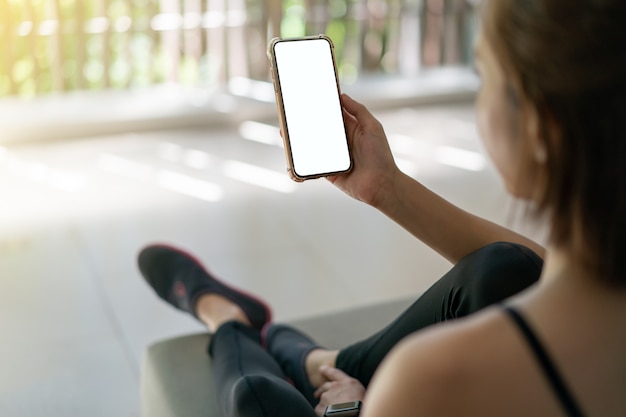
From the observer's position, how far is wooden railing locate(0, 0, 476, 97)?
Result: 3.42 meters

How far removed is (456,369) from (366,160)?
601 millimetres

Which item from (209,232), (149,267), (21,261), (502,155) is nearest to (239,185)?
(209,232)

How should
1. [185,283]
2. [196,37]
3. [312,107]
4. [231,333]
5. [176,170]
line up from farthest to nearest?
[196,37], [176,170], [185,283], [231,333], [312,107]

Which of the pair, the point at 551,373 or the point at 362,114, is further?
the point at 362,114

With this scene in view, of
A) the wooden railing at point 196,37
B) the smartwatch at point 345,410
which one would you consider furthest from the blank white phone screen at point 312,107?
the wooden railing at point 196,37

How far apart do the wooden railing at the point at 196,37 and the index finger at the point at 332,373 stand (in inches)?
95.9

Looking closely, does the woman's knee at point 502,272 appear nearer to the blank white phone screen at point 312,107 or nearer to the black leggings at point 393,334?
the black leggings at point 393,334

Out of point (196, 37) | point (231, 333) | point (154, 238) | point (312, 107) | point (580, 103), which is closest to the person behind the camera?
point (580, 103)

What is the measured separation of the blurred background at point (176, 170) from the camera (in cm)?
201

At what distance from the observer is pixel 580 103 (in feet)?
2.04

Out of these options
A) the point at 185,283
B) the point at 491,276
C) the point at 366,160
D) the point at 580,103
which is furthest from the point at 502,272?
the point at 185,283

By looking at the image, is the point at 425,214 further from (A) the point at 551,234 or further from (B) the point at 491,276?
(A) the point at 551,234

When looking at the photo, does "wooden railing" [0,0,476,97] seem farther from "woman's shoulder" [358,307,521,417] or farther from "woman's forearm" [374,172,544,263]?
"woman's shoulder" [358,307,521,417]

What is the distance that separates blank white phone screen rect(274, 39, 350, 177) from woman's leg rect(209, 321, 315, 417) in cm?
32
